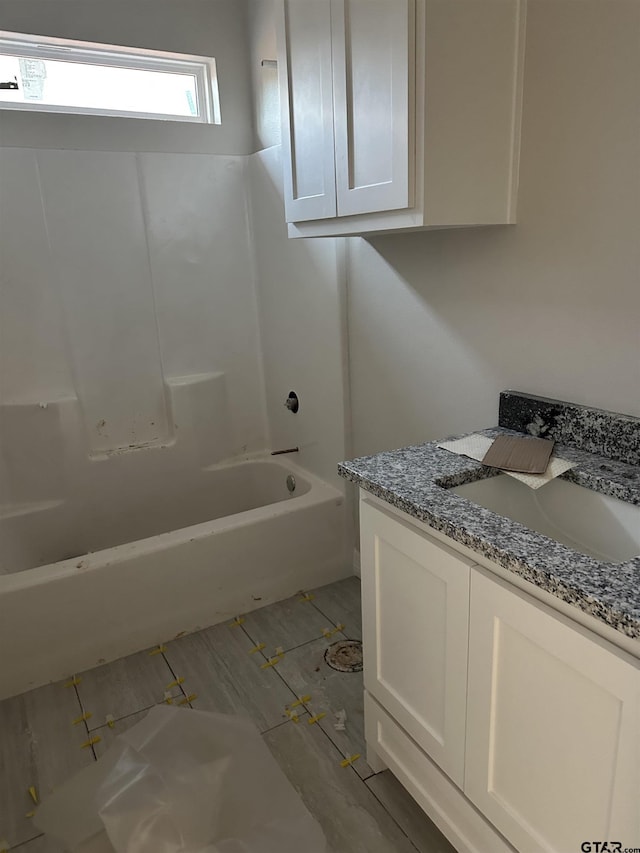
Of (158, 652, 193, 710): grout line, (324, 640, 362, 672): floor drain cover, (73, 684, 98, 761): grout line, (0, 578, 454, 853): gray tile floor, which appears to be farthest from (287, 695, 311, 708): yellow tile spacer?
(73, 684, 98, 761): grout line

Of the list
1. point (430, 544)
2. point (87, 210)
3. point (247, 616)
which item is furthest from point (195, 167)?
point (430, 544)

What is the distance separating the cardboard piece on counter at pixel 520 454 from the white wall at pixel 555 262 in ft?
0.51

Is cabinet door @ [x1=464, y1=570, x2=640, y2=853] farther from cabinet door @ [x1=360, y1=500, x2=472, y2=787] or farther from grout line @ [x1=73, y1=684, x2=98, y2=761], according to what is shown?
grout line @ [x1=73, y1=684, x2=98, y2=761]

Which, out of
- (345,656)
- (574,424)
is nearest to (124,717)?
(345,656)

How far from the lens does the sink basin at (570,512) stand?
1209 mm

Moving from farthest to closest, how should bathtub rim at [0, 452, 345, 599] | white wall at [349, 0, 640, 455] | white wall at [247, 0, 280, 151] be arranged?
white wall at [247, 0, 280, 151]
bathtub rim at [0, 452, 345, 599]
white wall at [349, 0, 640, 455]

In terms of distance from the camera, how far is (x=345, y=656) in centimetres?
203

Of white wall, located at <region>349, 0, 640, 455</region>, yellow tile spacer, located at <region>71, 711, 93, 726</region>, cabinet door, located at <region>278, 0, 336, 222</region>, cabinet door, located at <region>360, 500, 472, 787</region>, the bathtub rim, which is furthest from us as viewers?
the bathtub rim

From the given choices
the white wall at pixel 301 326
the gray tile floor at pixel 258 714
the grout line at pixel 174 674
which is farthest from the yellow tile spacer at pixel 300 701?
the white wall at pixel 301 326

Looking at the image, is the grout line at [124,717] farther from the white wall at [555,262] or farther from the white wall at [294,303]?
the white wall at [555,262]

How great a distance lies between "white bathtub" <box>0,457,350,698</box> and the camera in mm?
1922

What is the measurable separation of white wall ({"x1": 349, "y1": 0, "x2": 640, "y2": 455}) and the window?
1.35 metres

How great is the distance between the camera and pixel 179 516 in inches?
108

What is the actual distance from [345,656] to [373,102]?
5.50 feet
